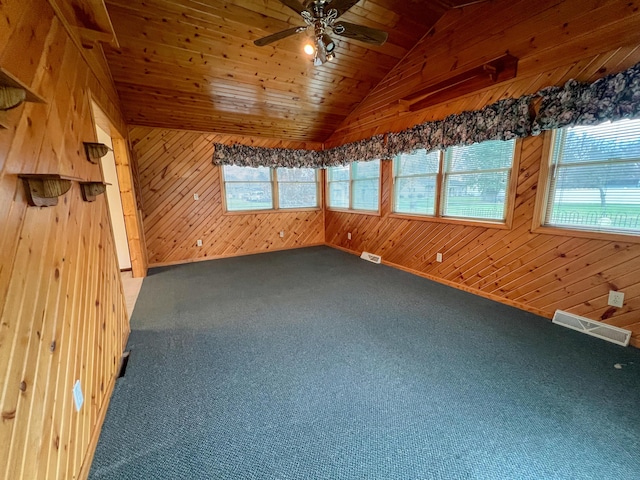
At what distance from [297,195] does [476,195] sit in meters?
3.53

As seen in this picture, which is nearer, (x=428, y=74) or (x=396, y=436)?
(x=396, y=436)

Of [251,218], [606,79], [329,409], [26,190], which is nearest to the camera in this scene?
[26,190]

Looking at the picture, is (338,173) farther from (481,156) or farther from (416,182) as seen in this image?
(481,156)

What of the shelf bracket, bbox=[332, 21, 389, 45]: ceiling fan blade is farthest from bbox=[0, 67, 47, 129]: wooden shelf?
bbox=[332, 21, 389, 45]: ceiling fan blade

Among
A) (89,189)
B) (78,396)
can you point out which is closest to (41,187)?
(89,189)

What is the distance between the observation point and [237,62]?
3236 mm

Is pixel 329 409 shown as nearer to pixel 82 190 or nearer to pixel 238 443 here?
pixel 238 443

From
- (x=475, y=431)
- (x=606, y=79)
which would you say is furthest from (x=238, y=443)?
(x=606, y=79)

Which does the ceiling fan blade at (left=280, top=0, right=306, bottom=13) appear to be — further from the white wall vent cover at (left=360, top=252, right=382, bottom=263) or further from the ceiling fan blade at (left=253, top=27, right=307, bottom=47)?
the white wall vent cover at (left=360, top=252, right=382, bottom=263)

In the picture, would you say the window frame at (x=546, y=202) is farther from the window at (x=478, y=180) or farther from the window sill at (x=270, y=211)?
the window sill at (x=270, y=211)

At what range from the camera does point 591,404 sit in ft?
5.16

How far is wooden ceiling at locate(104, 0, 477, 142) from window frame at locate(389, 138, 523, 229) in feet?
4.98

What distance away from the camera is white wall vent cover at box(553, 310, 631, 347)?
2.15m

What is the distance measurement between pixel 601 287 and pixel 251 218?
4.90 m
